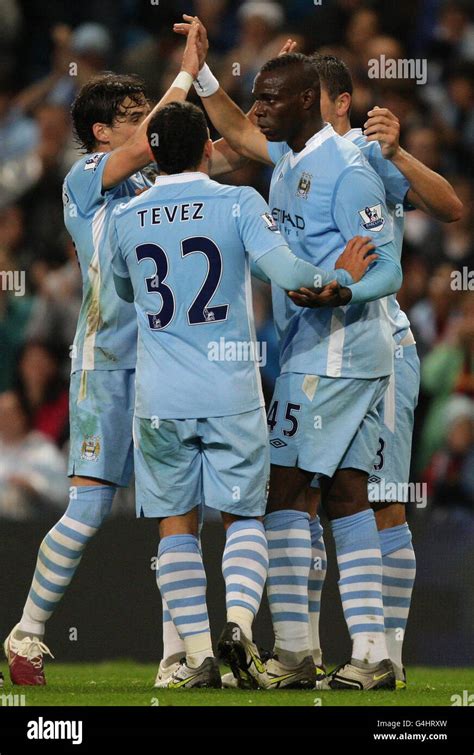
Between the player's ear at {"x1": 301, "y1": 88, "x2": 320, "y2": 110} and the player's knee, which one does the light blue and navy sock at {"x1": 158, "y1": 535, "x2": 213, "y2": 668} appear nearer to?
the player's knee

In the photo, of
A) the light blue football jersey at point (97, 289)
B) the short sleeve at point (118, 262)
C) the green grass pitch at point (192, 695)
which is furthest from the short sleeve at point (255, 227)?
the green grass pitch at point (192, 695)

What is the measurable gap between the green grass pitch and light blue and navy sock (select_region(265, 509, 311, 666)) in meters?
0.20

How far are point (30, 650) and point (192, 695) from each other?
3.01 feet

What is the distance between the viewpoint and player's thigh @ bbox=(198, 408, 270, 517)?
4148 mm

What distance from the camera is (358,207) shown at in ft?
14.2

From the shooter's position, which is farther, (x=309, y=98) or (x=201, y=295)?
(x=309, y=98)

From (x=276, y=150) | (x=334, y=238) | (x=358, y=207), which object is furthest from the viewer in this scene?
(x=276, y=150)

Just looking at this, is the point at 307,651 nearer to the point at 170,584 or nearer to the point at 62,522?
the point at 170,584

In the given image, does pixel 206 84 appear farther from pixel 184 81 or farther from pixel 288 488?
pixel 288 488

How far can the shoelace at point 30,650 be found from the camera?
4633mm

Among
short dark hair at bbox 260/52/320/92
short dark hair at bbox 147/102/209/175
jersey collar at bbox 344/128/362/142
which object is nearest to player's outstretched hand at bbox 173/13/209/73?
short dark hair at bbox 260/52/320/92

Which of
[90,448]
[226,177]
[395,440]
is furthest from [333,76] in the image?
[226,177]

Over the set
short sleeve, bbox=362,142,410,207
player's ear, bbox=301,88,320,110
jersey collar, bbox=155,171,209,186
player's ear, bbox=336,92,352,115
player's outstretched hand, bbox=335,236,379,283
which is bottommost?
player's outstretched hand, bbox=335,236,379,283

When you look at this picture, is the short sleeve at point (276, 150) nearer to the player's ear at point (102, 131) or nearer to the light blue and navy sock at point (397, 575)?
the player's ear at point (102, 131)
